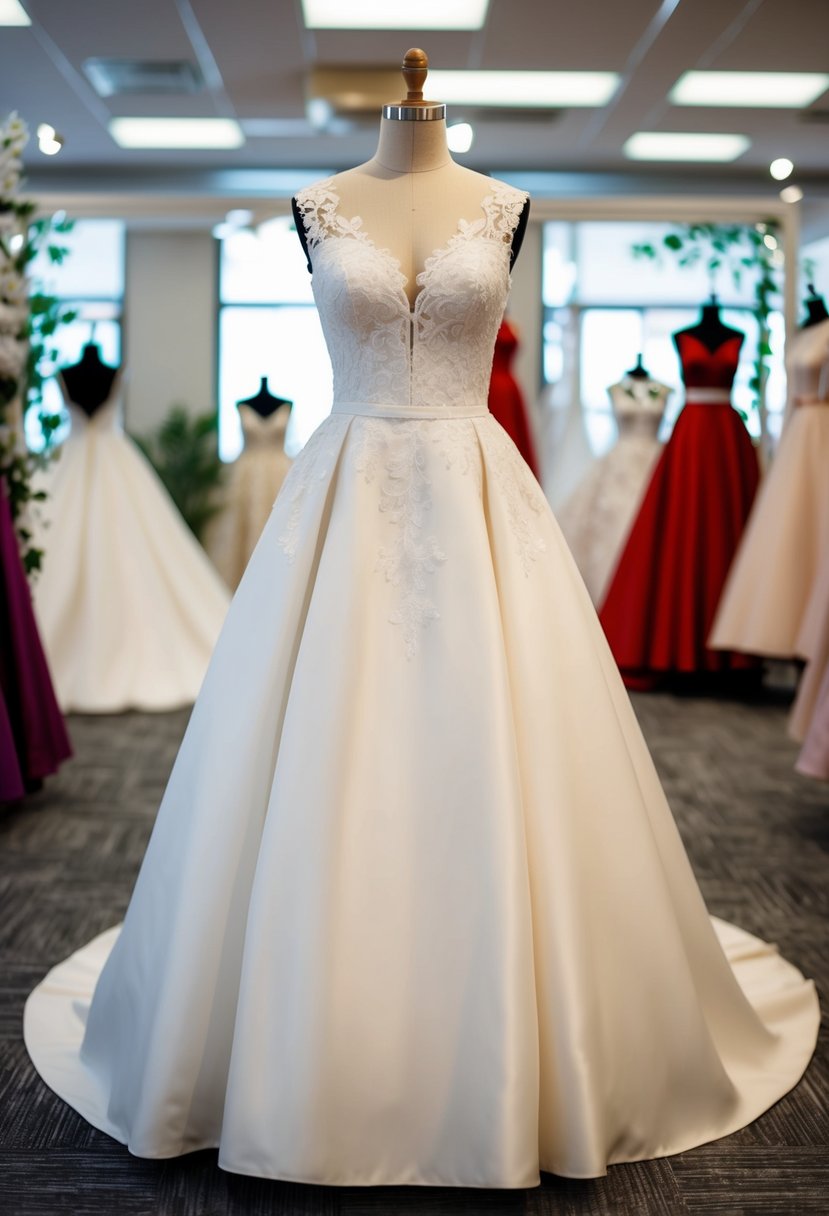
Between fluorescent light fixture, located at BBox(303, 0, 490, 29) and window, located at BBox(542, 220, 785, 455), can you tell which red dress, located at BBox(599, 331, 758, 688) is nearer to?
fluorescent light fixture, located at BBox(303, 0, 490, 29)

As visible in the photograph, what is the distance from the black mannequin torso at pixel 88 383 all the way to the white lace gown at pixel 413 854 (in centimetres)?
373

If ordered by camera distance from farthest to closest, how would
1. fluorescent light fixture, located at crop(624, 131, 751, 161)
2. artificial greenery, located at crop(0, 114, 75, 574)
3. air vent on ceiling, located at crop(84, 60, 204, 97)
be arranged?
1. fluorescent light fixture, located at crop(624, 131, 751, 161)
2. air vent on ceiling, located at crop(84, 60, 204, 97)
3. artificial greenery, located at crop(0, 114, 75, 574)

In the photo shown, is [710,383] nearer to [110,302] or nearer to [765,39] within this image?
[765,39]

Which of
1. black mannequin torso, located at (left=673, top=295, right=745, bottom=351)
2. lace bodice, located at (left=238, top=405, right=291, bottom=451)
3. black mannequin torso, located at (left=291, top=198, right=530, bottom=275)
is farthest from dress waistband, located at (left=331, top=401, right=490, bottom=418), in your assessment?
lace bodice, located at (left=238, top=405, right=291, bottom=451)

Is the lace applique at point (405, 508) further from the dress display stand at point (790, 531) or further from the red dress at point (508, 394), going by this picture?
the red dress at point (508, 394)

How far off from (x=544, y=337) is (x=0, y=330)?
6208 mm

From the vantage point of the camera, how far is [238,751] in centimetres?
163

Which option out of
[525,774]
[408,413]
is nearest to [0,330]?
[408,413]

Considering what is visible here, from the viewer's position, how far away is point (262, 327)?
8.82 meters

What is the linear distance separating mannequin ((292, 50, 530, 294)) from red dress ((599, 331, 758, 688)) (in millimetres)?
3623

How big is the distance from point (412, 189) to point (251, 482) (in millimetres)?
5075

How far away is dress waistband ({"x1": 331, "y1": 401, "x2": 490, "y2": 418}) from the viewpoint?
1.77 m

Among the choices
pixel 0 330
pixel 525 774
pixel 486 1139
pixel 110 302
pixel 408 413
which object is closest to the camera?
pixel 486 1139

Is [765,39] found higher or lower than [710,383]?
higher
